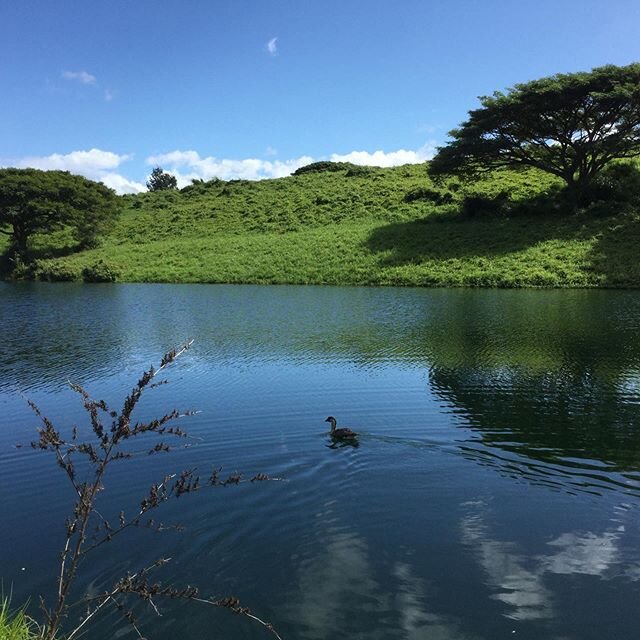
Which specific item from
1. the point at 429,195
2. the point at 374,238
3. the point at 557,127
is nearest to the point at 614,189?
the point at 557,127

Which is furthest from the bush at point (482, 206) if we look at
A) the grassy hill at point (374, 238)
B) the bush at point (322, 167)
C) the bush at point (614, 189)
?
the bush at point (322, 167)

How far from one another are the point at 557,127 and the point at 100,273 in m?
42.4

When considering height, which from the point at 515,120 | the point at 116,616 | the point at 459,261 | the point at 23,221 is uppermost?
the point at 515,120

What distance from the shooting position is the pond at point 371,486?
6.39 m

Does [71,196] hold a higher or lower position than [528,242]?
higher

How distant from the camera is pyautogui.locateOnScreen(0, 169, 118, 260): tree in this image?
57.4 m

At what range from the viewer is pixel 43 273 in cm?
5616

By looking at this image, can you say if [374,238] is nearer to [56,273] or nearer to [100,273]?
[100,273]

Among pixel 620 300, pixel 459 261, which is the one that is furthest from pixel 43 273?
pixel 620 300

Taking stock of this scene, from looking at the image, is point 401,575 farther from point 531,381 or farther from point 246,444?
point 531,381

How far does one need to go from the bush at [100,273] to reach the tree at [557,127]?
101 feet

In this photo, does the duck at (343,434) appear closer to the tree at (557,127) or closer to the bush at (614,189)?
the tree at (557,127)

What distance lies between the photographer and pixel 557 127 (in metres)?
48.6

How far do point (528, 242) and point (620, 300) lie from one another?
632 inches
